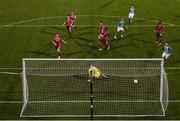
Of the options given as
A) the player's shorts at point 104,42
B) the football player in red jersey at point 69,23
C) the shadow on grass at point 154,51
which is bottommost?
the shadow on grass at point 154,51

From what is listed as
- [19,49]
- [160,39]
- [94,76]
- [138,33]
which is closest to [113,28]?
[138,33]

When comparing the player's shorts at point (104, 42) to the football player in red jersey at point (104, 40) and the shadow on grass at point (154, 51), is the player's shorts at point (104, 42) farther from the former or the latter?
the shadow on grass at point (154, 51)

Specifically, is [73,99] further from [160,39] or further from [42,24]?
[42,24]

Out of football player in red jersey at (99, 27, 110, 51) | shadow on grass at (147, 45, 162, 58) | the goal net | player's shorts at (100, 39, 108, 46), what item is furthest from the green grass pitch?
the goal net

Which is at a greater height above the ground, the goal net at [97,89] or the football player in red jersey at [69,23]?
the football player in red jersey at [69,23]

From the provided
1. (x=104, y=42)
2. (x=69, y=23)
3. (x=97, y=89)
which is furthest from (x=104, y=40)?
(x=97, y=89)

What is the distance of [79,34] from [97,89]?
33.2 ft

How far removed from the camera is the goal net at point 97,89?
2514 cm

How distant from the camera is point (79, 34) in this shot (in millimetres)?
36438

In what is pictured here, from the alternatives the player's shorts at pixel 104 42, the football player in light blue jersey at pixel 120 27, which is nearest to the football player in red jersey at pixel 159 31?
the football player in light blue jersey at pixel 120 27

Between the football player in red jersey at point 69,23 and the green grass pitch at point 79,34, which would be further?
the football player in red jersey at point 69,23

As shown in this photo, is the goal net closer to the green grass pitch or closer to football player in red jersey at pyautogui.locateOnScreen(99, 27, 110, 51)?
the green grass pitch

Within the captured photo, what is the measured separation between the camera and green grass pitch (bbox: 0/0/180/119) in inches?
1111

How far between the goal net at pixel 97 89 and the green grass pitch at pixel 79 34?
2.69ft
